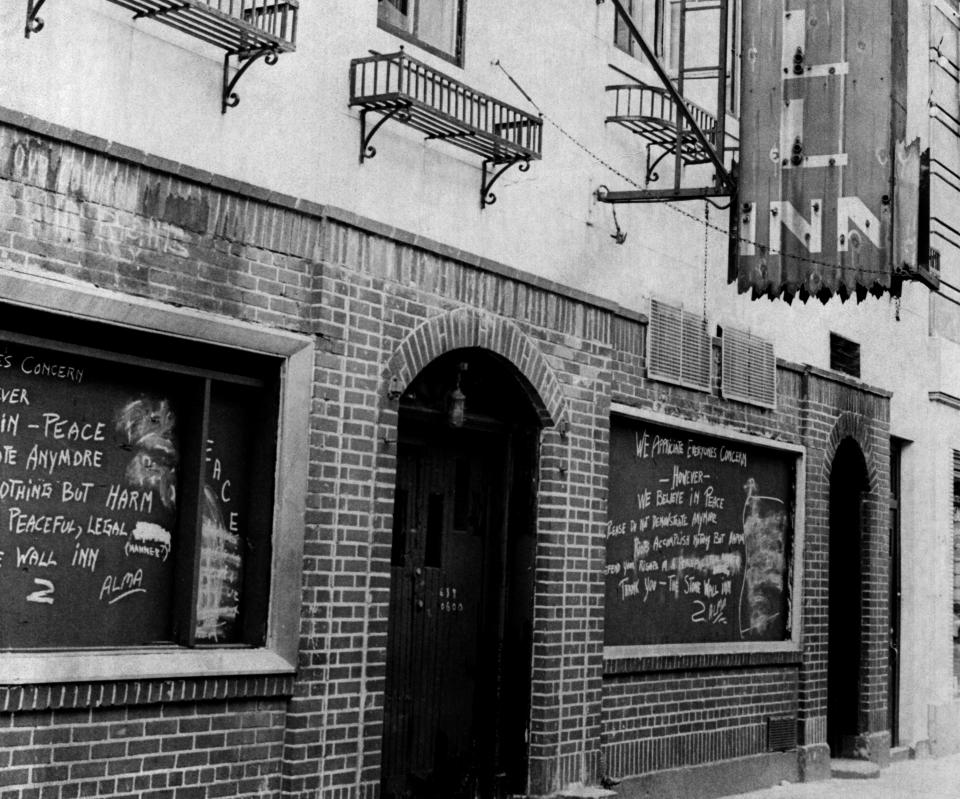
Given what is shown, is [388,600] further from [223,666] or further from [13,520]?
[13,520]

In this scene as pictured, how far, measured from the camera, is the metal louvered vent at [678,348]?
10281 millimetres

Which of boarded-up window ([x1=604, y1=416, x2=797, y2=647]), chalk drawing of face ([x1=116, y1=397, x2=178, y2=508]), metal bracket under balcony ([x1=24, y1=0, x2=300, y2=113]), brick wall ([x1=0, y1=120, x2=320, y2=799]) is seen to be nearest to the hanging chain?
boarded-up window ([x1=604, y1=416, x2=797, y2=647])

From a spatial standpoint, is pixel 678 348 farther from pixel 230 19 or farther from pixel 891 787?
pixel 230 19

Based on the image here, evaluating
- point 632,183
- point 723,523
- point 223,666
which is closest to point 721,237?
point 632,183

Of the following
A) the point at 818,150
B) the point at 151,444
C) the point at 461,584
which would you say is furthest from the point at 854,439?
the point at 151,444

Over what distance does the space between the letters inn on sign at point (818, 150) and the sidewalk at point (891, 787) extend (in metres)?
4.13

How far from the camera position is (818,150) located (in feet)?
31.9

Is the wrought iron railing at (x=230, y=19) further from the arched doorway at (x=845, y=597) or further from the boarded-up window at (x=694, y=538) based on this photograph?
the arched doorway at (x=845, y=597)

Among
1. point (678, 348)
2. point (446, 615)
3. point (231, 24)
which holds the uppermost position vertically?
point (231, 24)

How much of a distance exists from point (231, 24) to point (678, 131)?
4.15 metres

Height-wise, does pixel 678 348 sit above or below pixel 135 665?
above

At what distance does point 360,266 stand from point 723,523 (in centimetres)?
474

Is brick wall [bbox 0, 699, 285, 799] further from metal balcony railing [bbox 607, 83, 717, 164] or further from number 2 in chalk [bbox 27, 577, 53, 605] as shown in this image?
metal balcony railing [bbox 607, 83, 717, 164]

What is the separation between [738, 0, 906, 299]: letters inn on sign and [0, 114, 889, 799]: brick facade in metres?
1.10
